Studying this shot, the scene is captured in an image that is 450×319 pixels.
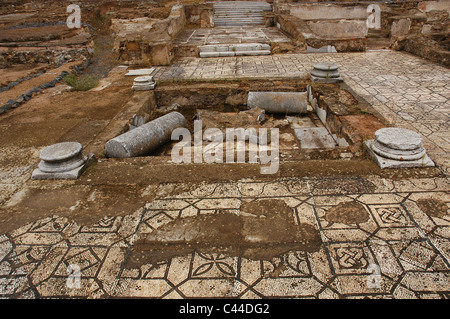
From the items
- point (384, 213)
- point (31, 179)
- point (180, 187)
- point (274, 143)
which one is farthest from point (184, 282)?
point (274, 143)

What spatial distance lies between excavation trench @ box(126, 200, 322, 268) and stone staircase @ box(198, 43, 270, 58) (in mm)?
5932

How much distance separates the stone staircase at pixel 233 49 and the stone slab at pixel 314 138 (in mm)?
3569

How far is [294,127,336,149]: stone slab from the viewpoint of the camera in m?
4.33

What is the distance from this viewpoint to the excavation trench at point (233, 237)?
82.9 inches

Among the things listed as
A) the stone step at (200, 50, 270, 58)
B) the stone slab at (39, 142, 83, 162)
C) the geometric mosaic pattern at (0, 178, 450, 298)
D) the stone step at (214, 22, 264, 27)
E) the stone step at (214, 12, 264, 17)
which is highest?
the stone step at (214, 12, 264, 17)

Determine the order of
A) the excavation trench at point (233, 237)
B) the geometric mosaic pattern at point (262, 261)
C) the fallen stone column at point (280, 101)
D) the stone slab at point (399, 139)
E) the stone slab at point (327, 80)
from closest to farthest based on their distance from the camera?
the geometric mosaic pattern at point (262, 261) < the excavation trench at point (233, 237) < the stone slab at point (399, 139) < the fallen stone column at point (280, 101) < the stone slab at point (327, 80)

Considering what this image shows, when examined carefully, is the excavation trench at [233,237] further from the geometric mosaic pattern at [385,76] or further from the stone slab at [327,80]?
the stone slab at [327,80]

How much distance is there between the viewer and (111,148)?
3.53 metres

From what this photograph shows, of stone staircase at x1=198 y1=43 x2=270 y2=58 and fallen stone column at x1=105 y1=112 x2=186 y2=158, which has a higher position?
stone staircase at x1=198 y1=43 x2=270 y2=58

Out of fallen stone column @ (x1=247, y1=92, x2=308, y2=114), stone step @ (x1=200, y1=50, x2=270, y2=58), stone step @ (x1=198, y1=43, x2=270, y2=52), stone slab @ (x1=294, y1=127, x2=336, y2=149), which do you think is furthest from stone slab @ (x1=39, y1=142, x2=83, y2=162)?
stone step @ (x1=198, y1=43, x2=270, y2=52)

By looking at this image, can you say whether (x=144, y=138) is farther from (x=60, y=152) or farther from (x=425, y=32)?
(x=425, y=32)

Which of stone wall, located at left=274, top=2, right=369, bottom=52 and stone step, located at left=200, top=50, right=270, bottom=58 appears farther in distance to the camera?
stone step, located at left=200, top=50, right=270, bottom=58

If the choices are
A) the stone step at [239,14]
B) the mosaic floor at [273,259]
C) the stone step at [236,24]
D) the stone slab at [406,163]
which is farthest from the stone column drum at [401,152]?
the stone step at [239,14]

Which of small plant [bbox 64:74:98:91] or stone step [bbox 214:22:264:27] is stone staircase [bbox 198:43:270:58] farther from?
stone step [bbox 214:22:264:27]
